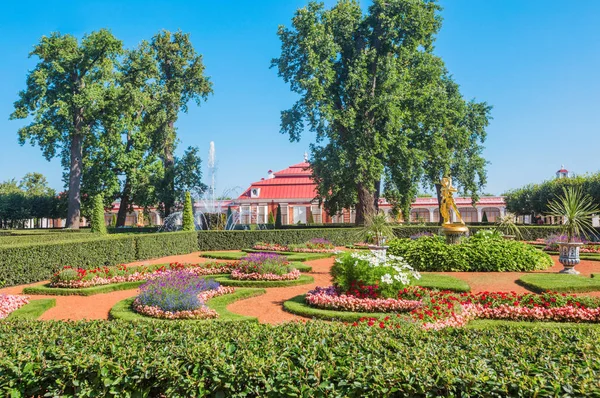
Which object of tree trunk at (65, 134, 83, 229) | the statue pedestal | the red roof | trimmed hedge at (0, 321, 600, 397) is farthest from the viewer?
the red roof

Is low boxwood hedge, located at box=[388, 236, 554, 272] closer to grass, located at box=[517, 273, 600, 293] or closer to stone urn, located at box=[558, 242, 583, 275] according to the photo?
stone urn, located at box=[558, 242, 583, 275]

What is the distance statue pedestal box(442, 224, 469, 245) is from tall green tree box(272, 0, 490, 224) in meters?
8.44

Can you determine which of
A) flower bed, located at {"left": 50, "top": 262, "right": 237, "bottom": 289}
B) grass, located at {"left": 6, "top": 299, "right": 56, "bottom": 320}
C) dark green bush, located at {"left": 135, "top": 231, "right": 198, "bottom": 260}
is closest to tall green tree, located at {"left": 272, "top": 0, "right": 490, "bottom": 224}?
dark green bush, located at {"left": 135, "top": 231, "right": 198, "bottom": 260}

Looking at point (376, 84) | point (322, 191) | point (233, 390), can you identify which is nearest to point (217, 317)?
point (233, 390)

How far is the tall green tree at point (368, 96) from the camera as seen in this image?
24.3m

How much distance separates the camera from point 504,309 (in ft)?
26.4

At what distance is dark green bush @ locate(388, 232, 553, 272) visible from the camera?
1399cm

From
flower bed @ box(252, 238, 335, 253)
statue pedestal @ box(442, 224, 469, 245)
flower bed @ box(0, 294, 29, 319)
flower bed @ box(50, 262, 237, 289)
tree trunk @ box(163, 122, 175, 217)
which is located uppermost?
tree trunk @ box(163, 122, 175, 217)

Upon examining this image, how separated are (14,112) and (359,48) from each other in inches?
788

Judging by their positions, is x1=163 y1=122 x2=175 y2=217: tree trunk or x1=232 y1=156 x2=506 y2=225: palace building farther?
x1=232 y1=156 x2=506 y2=225: palace building

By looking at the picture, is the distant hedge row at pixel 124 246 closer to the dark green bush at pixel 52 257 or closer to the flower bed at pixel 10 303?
the dark green bush at pixel 52 257

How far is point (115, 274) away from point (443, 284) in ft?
27.0

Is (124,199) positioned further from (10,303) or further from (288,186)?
(10,303)

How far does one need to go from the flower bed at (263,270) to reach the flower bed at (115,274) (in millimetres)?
850
